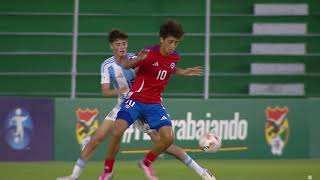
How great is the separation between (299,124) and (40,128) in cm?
574

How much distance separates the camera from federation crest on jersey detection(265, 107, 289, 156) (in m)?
20.6

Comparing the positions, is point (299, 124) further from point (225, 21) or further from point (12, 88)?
point (12, 88)

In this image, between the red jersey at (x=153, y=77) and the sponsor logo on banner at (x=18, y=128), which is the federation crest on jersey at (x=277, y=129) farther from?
the red jersey at (x=153, y=77)

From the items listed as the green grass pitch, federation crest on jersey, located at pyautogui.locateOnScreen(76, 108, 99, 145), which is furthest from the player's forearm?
federation crest on jersey, located at pyautogui.locateOnScreen(76, 108, 99, 145)

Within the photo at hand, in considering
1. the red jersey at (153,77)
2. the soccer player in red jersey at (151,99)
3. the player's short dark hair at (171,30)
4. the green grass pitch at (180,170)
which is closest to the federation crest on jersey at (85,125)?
the green grass pitch at (180,170)

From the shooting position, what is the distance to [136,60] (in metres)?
12.8

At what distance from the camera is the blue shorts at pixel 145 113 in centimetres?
1305

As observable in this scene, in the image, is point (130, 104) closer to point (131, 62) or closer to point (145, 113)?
point (145, 113)

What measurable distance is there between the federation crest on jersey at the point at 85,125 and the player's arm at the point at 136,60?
712 centimetres

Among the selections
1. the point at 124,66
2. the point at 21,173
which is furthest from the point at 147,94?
the point at 21,173

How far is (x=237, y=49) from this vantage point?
901 inches

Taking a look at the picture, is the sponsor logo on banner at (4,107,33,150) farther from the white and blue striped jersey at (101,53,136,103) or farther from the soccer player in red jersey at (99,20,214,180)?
the soccer player in red jersey at (99,20,214,180)

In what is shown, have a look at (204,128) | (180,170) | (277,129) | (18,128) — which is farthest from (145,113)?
(277,129)

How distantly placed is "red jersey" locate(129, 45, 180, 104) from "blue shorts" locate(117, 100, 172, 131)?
0.07 m
